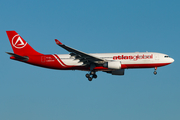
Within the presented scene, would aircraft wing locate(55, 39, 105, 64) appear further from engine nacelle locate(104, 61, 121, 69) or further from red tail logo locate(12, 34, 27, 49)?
red tail logo locate(12, 34, 27, 49)

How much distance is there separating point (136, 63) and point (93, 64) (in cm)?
651

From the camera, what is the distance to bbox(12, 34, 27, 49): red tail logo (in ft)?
170

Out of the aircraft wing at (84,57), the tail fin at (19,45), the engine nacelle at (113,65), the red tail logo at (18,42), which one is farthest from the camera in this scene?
the red tail logo at (18,42)

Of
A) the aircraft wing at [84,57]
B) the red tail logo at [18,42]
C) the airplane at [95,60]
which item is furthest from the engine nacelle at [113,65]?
the red tail logo at [18,42]

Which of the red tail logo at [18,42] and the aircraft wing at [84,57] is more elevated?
the red tail logo at [18,42]

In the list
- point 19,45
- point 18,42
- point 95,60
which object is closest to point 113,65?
point 95,60

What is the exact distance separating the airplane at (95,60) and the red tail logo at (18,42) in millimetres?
1749

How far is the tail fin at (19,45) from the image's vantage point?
168ft

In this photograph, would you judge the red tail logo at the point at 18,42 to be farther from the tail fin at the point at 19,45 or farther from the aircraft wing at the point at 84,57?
the aircraft wing at the point at 84,57

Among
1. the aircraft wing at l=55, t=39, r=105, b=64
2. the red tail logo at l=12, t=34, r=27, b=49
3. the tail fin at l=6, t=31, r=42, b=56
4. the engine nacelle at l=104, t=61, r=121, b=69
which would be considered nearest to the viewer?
the aircraft wing at l=55, t=39, r=105, b=64

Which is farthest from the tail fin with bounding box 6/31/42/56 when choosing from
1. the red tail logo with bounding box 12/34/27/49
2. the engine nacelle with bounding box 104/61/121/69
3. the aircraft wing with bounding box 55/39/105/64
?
the engine nacelle with bounding box 104/61/121/69

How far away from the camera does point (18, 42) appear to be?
172 ft

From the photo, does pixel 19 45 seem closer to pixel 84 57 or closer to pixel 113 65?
pixel 84 57

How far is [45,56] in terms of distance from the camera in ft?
163
